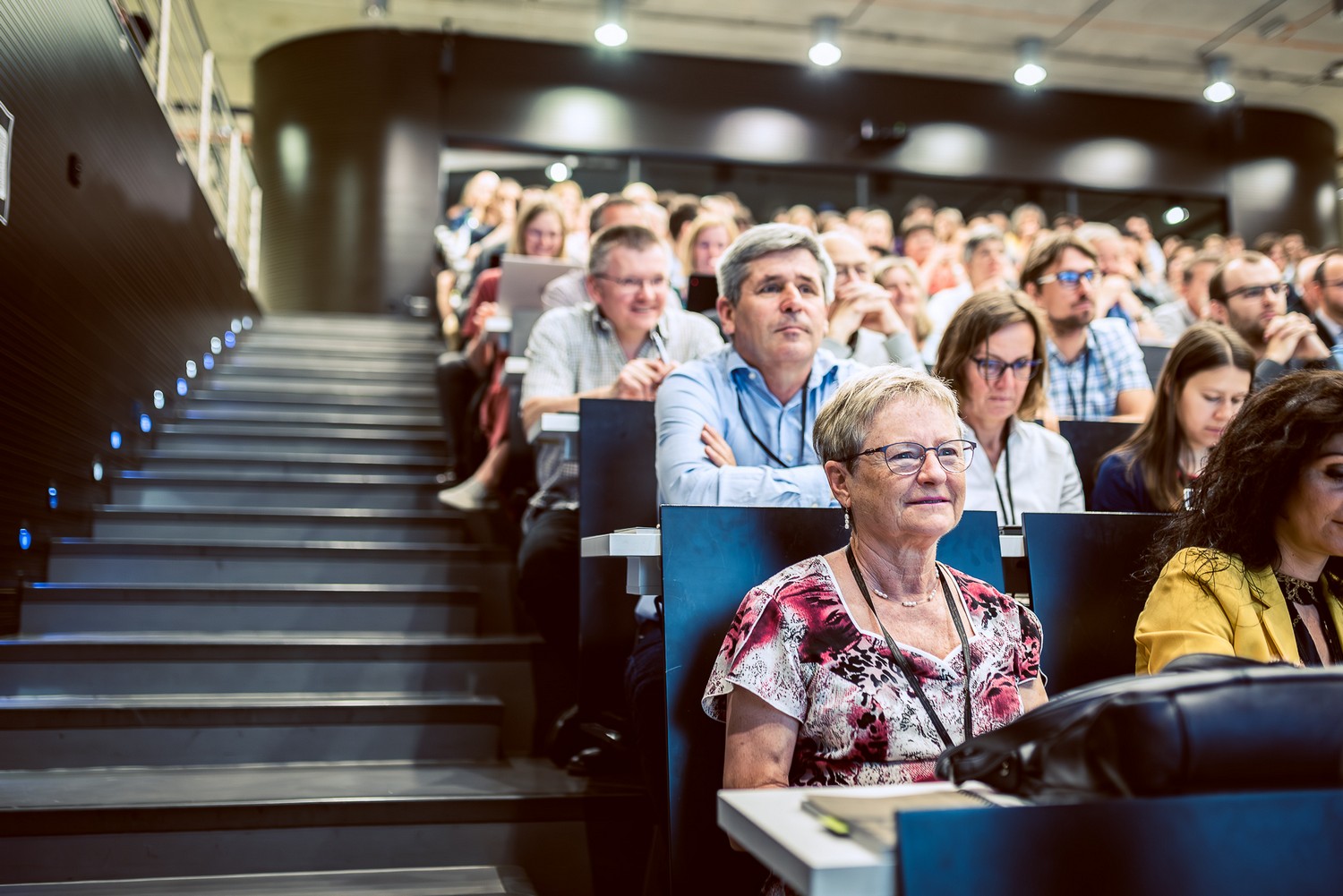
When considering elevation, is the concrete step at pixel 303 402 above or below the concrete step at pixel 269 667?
above

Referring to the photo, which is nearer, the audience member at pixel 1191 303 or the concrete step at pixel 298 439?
the concrete step at pixel 298 439

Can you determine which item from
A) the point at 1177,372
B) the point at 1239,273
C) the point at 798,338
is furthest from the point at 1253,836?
the point at 1239,273

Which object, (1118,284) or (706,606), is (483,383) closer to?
(1118,284)

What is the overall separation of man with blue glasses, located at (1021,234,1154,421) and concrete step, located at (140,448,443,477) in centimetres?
230

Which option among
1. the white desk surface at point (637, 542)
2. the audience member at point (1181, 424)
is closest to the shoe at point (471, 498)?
the audience member at point (1181, 424)

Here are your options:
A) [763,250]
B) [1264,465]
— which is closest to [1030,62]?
[763,250]

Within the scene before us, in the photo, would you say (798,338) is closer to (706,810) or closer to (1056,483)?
(1056,483)

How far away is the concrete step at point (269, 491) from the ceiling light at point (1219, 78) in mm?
7664

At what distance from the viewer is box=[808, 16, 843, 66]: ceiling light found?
26.7 ft

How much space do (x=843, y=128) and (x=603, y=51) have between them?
2115 millimetres

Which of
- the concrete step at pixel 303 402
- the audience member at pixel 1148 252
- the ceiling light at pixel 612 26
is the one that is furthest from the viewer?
the ceiling light at pixel 612 26

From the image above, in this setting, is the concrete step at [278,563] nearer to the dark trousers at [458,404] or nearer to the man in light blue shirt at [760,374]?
the dark trousers at [458,404]

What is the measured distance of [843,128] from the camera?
932cm

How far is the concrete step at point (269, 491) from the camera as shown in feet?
11.9
